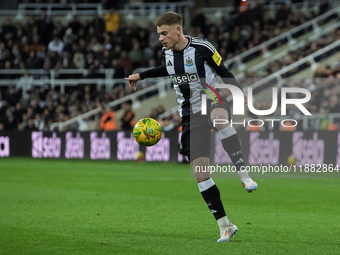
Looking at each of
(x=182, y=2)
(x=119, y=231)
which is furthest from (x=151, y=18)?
(x=119, y=231)

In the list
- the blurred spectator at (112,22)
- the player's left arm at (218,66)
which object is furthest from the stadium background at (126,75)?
the player's left arm at (218,66)

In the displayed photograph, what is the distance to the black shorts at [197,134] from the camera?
775 cm

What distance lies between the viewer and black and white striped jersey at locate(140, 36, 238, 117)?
783cm

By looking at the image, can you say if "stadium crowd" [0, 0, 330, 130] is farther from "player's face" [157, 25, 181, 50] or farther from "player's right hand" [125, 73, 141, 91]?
"player's face" [157, 25, 181, 50]

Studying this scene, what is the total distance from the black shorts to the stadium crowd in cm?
1737

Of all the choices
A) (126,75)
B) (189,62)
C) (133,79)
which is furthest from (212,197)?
(126,75)

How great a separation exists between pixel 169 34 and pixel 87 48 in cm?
2049

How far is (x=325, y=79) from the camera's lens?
2030 cm

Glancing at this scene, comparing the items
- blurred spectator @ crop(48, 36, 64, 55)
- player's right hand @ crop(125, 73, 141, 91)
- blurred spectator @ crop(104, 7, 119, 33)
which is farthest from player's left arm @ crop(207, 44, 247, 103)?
blurred spectator @ crop(104, 7, 119, 33)

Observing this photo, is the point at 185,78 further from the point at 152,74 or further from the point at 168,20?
the point at 168,20

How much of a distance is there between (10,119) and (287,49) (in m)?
10.2

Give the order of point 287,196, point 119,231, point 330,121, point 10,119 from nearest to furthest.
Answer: point 119,231 < point 287,196 < point 330,121 < point 10,119

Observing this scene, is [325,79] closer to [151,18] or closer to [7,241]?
[151,18]

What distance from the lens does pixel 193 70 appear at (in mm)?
7879
